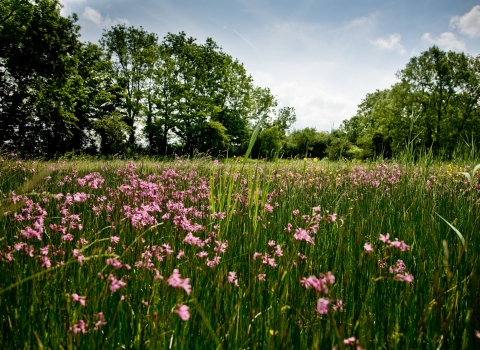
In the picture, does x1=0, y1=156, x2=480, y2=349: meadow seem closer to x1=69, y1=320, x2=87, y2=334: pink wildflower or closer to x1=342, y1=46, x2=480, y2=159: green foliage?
x1=69, y1=320, x2=87, y2=334: pink wildflower

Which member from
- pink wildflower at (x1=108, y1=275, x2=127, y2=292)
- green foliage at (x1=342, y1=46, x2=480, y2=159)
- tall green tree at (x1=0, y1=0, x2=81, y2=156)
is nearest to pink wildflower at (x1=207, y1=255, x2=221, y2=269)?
pink wildflower at (x1=108, y1=275, x2=127, y2=292)

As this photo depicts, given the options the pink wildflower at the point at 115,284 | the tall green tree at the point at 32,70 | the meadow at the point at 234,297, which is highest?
the tall green tree at the point at 32,70

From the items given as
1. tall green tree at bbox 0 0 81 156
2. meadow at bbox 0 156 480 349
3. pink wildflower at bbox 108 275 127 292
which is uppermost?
tall green tree at bbox 0 0 81 156

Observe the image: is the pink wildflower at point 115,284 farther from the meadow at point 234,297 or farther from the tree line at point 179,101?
the tree line at point 179,101

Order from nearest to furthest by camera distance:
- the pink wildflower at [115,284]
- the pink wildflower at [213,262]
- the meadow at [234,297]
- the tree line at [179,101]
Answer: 1. the pink wildflower at [115,284]
2. the meadow at [234,297]
3. the pink wildflower at [213,262]
4. the tree line at [179,101]

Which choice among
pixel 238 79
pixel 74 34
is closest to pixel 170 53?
pixel 238 79

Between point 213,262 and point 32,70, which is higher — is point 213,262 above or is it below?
below

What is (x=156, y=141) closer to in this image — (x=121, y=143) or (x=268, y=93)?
(x=121, y=143)

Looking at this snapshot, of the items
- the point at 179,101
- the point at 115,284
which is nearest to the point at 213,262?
the point at 115,284

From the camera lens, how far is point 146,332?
1.40m

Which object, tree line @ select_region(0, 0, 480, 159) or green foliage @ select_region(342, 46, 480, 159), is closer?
tree line @ select_region(0, 0, 480, 159)

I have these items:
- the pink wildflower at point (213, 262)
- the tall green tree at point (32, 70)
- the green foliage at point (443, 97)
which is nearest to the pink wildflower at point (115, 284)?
the pink wildflower at point (213, 262)

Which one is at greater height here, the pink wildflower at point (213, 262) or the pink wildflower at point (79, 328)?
the pink wildflower at point (213, 262)

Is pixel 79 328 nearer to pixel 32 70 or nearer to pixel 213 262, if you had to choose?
pixel 213 262
